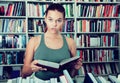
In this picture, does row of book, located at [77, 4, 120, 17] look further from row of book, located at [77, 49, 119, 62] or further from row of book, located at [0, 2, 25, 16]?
row of book, located at [0, 2, 25, 16]

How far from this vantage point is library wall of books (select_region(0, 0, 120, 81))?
Answer: 3814mm

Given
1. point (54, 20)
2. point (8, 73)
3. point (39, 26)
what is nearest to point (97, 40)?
point (39, 26)

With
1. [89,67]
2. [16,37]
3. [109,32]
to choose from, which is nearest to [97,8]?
[109,32]

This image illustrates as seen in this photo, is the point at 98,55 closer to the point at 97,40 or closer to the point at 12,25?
the point at 97,40

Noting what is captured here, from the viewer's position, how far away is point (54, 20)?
203 cm

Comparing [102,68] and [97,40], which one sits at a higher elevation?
[97,40]

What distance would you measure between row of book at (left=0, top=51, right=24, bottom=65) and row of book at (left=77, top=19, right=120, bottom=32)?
3.98 feet

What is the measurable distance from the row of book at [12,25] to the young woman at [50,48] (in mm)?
1836

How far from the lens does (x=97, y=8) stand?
400 cm

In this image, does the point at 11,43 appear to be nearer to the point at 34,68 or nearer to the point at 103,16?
the point at 103,16

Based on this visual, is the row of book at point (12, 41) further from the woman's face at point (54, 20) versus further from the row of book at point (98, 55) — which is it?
the woman's face at point (54, 20)

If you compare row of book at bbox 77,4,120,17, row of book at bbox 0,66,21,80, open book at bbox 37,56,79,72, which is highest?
row of book at bbox 77,4,120,17

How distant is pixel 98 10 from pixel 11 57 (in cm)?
180

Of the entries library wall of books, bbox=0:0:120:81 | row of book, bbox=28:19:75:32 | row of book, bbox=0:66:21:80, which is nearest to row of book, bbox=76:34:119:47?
library wall of books, bbox=0:0:120:81
